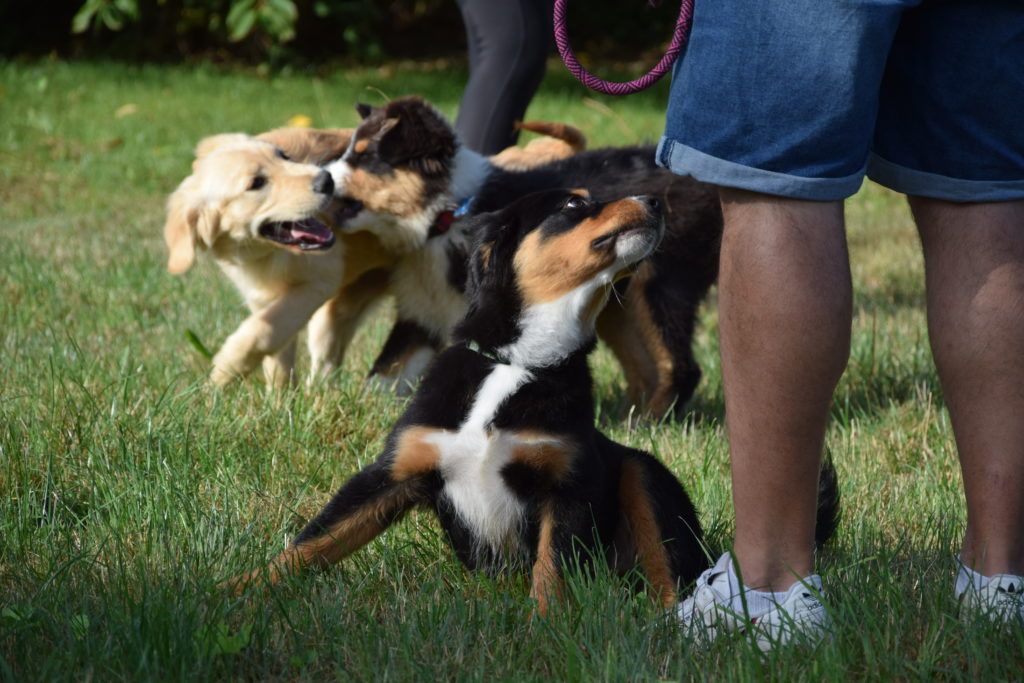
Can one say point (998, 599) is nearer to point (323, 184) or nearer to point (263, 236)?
point (323, 184)

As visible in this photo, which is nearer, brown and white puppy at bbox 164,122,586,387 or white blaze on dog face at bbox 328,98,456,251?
→ brown and white puppy at bbox 164,122,586,387

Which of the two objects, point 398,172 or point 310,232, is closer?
point 310,232

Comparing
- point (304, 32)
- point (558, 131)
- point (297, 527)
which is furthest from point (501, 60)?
point (304, 32)

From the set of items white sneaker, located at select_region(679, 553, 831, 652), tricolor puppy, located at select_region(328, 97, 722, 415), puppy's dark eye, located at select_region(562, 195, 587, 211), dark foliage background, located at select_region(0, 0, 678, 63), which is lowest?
dark foliage background, located at select_region(0, 0, 678, 63)

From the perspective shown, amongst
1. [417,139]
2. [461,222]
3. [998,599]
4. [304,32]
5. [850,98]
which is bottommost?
[304,32]

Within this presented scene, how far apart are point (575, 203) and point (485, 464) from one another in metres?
0.64

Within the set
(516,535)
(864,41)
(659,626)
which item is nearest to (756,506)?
(659,626)

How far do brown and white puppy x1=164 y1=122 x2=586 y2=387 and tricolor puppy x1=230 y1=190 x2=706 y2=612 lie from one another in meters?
1.44

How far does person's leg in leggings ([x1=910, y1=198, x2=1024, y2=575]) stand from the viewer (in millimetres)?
1968

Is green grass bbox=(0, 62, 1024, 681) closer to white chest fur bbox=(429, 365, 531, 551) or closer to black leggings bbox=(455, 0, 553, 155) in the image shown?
white chest fur bbox=(429, 365, 531, 551)

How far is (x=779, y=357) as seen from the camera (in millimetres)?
1878

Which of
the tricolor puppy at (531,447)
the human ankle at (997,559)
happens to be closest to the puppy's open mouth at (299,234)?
the tricolor puppy at (531,447)

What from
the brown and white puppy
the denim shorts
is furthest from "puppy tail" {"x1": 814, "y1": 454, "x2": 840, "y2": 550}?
the brown and white puppy

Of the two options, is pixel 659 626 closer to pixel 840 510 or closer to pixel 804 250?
pixel 804 250
